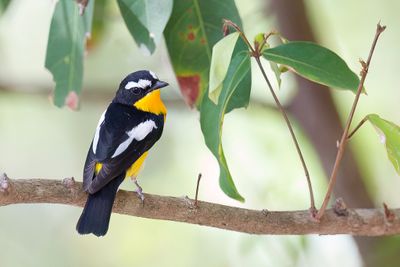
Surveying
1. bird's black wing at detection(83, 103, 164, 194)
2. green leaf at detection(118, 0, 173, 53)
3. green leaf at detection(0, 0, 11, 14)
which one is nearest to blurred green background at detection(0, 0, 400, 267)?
green leaf at detection(0, 0, 11, 14)

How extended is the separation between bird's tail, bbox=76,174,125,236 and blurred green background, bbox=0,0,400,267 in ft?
5.61

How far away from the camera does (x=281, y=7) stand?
501cm

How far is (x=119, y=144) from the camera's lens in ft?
11.3

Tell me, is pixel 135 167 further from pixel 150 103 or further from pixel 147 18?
pixel 147 18

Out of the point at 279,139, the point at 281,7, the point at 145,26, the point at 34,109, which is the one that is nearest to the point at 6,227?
the point at 34,109

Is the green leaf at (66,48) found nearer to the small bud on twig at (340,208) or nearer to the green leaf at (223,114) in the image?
the green leaf at (223,114)

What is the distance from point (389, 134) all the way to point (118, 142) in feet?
4.06

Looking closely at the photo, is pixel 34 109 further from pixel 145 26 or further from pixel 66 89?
pixel 145 26

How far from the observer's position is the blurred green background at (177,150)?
17.4 ft

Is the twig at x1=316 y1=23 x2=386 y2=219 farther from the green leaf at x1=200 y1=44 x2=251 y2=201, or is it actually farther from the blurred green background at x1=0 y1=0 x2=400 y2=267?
the blurred green background at x1=0 y1=0 x2=400 y2=267

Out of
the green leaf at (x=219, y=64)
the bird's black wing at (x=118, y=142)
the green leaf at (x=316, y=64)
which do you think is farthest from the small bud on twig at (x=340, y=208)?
the green leaf at (x=219, y=64)

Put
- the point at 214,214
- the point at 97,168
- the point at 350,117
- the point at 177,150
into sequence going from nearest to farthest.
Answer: the point at 350,117 → the point at 214,214 → the point at 97,168 → the point at 177,150

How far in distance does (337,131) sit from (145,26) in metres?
2.01

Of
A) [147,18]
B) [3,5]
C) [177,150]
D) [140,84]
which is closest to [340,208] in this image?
[147,18]
